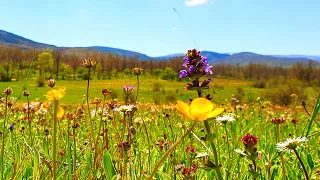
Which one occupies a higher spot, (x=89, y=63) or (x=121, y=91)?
(x=89, y=63)

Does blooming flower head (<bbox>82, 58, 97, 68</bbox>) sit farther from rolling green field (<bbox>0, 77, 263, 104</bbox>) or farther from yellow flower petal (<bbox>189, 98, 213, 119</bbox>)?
yellow flower petal (<bbox>189, 98, 213, 119</bbox>)

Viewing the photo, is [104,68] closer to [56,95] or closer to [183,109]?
[56,95]

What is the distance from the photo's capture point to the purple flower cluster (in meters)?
1.28

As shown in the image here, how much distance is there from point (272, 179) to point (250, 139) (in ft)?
2.89

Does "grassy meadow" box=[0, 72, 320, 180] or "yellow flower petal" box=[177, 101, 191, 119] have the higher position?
"yellow flower petal" box=[177, 101, 191, 119]

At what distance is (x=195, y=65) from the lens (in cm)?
132

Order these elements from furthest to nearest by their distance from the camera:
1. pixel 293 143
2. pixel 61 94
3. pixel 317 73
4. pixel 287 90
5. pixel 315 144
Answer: pixel 317 73
pixel 287 90
pixel 315 144
pixel 293 143
pixel 61 94

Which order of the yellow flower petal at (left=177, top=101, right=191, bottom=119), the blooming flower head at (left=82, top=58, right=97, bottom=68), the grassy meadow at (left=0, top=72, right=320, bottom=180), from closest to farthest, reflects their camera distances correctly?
the yellow flower petal at (left=177, top=101, right=191, bottom=119), the grassy meadow at (left=0, top=72, right=320, bottom=180), the blooming flower head at (left=82, top=58, right=97, bottom=68)

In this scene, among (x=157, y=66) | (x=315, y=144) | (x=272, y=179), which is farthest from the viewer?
(x=157, y=66)

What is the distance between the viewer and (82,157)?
2.77 m

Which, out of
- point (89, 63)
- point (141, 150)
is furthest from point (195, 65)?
point (141, 150)

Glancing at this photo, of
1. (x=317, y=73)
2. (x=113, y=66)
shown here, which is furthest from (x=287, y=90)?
(x=113, y=66)

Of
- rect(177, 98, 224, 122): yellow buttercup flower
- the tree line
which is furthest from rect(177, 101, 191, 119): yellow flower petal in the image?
the tree line

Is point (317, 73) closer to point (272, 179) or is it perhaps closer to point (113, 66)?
point (113, 66)
